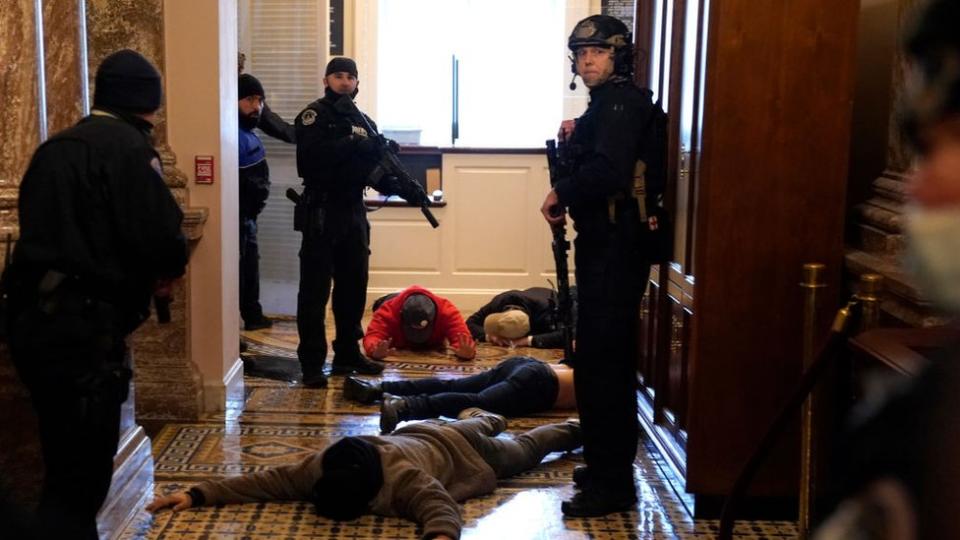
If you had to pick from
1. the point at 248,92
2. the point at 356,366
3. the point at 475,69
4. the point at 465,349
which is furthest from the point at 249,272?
the point at 475,69

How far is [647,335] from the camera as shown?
4551 millimetres

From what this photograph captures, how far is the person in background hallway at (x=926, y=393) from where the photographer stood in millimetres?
866

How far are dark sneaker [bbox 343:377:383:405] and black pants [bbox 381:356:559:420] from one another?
44 millimetres

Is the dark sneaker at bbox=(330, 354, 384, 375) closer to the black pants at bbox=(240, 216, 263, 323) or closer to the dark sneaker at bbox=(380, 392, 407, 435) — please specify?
the dark sneaker at bbox=(380, 392, 407, 435)

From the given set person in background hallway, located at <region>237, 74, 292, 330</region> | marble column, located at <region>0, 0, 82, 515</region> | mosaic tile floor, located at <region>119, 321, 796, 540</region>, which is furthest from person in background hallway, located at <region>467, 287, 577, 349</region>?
marble column, located at <region>0, 0, 82, 515</region>

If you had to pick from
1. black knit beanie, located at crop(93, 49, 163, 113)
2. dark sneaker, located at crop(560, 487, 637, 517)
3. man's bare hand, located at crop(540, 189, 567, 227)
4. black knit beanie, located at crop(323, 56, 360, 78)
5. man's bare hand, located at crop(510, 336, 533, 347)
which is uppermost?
black knit beanie, located at crop(323, 56, 360, 78)

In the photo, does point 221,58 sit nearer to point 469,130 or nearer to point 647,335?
point 647,335

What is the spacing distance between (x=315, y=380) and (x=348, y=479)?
1968mm

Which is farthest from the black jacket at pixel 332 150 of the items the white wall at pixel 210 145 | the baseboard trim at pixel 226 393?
the baseboard trim at pixel 226 393

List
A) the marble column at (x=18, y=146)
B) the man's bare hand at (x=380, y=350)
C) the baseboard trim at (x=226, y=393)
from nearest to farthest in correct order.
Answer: the marble column at (x=18, y=146) → the baseboard trim at (x=226, y=393) → the man's bare hand at (x=380, y=350)

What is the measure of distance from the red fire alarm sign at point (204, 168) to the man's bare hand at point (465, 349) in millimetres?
1858

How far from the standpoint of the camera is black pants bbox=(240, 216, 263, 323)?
6723 millimetres

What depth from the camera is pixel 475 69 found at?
26.8ft

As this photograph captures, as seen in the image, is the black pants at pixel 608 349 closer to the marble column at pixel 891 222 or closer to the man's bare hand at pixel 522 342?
the marble column at pixel 891 222
